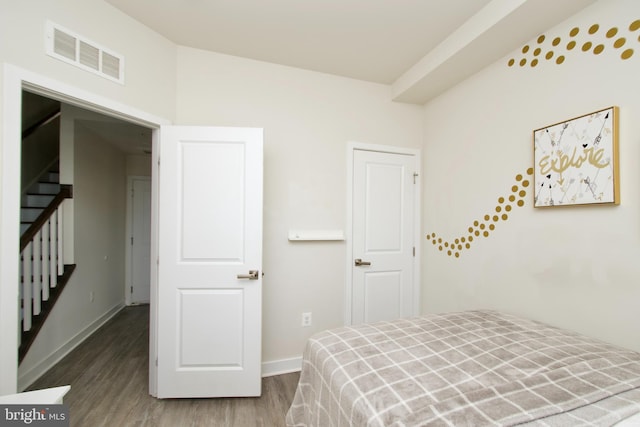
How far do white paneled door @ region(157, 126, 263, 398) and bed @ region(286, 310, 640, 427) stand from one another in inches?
29.4

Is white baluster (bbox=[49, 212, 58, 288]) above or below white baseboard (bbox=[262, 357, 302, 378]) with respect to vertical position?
above

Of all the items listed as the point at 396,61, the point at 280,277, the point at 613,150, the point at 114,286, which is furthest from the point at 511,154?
the point at 114,286

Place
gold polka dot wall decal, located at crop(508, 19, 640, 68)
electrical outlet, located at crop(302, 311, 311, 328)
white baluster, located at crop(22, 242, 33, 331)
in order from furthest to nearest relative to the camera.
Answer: electrical outlet, located at crop(302, 311, 311, 328), white baluster, located at crop(22, 242, 33, 331), gold polka dot wall decal, located at crop(508, 19, 640, 68)

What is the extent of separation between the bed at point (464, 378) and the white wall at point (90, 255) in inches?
98.8

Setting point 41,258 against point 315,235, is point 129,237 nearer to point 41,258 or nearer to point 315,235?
point 41,258

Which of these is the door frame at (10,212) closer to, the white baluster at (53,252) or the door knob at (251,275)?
the door knob at (251,275)

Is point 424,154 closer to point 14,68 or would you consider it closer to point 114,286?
point 14,68

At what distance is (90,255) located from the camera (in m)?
3.25

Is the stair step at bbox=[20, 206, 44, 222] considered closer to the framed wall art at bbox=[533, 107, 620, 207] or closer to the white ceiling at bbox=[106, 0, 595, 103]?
the white ceiling at bbox=[106, 0, 595, 103]

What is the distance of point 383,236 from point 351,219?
0.39 metres

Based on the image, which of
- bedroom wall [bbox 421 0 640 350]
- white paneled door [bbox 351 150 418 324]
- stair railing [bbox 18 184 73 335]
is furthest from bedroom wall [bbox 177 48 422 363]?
stair railing [bbox 18 184 73 335]

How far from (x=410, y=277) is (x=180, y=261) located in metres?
2.14

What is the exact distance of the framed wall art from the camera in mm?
1416

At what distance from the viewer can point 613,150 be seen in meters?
1.41
